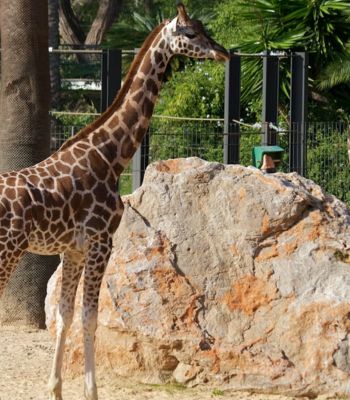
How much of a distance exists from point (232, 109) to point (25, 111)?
4.61 m

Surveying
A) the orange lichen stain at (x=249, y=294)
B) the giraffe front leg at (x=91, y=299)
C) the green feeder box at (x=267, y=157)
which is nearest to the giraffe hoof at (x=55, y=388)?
the giraffe front leg at (x=91, y=299)

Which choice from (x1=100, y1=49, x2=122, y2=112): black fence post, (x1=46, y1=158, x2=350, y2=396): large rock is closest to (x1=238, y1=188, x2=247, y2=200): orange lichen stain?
(x1=46, y1=158, x2=350, y2=396): large rock

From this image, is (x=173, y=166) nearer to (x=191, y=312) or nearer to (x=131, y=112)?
(x=131, y=112)

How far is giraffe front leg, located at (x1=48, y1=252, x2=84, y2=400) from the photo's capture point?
7.38 metres

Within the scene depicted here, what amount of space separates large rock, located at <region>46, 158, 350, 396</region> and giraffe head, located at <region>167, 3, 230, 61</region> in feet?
3.74

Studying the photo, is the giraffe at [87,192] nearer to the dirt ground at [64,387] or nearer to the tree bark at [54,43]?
the dirt ground at [64,387]

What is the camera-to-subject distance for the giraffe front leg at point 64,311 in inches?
291

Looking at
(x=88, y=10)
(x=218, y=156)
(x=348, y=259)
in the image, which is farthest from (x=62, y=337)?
(x=88, y=10)

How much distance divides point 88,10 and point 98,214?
38.3m

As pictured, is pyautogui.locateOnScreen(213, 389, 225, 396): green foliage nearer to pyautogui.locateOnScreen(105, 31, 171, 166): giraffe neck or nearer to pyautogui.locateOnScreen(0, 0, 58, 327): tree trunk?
pyautogui.locateOnScreen(105, 31, 171, 166): giraffe neck

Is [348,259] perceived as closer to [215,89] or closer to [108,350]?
[108,350]

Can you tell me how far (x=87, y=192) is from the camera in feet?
23.4

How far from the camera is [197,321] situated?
25.8 ft

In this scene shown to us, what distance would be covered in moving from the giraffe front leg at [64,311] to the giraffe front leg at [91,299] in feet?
0.60
